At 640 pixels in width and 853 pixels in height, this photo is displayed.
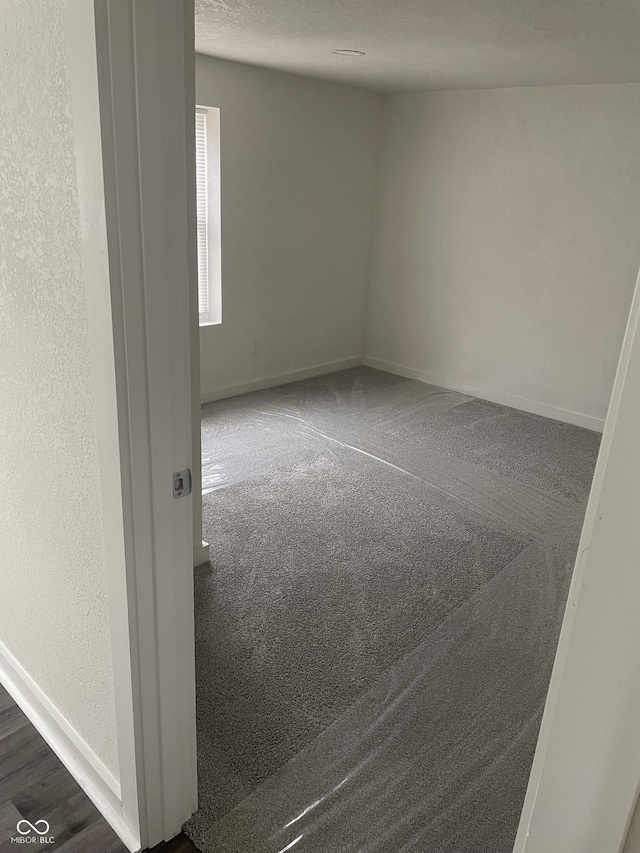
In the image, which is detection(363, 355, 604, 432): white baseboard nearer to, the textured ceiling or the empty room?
the empty room

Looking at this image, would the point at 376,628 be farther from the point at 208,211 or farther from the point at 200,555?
the point at 208,211

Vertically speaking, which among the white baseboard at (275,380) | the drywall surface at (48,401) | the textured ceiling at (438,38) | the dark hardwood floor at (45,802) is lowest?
the dark hardwood floor at (45,802)

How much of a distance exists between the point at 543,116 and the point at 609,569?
4.27m

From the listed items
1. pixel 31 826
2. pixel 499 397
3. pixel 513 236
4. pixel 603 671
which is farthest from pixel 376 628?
pixel 513 236

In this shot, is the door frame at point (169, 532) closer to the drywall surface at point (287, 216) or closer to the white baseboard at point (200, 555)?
the white baseboard at point (200, 555)

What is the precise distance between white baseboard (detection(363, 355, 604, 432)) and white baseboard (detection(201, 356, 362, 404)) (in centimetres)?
25

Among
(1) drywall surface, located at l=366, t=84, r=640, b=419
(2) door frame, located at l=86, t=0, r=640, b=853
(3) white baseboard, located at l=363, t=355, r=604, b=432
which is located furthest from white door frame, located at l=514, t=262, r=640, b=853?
(3) white baseboard, located at l=363, t=355, r=604, b=432

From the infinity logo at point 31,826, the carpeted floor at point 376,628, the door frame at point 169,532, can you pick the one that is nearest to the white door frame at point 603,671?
the door frame at point 169,532

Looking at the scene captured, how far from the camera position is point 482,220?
4.44 m

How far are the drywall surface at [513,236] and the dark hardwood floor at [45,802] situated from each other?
3.53 m

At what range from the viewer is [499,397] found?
4652 mm

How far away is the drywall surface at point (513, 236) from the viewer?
3.88 metres

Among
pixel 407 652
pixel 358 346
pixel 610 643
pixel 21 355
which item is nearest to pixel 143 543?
pixel 21 355

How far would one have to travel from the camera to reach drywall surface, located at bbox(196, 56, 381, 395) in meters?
4.03
